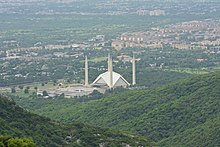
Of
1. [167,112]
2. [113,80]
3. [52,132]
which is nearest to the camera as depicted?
[52,132]

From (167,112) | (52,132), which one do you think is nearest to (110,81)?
(167,112)

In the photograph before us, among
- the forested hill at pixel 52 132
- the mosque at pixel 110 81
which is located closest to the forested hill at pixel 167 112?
the forested hill at pixel 52 132

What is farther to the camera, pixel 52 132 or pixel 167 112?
pixel 167 112

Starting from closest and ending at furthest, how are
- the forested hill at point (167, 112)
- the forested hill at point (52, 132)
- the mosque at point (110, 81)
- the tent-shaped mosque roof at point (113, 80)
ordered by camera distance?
the forested hill at point (52, 132)
the forested hill at point (167, 112)
the mosque at point (110, 81)
the tent-shaped mosque roof at point (113, 80)

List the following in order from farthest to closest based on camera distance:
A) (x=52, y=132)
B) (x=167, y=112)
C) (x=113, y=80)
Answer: (x=113, y=80), (x=167, y=112), (x=52, y=132)

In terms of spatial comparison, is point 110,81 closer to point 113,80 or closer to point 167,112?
point 113,80

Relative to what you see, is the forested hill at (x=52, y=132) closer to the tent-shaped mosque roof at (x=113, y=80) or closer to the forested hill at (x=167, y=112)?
the forested hill at (x=167, y=112)

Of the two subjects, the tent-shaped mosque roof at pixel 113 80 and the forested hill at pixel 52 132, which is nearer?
the forested hill at pixel 52 132
